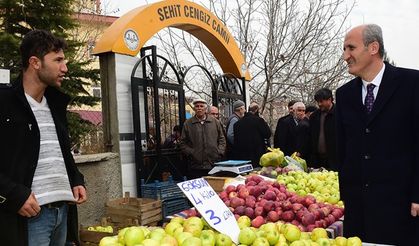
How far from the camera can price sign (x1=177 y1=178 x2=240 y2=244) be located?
2.54 m

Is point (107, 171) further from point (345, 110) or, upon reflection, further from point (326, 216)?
point (345, 110)

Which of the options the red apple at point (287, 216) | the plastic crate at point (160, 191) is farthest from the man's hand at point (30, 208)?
the plastic crate at point (160, 191)

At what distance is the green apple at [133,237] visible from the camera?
2162 mm

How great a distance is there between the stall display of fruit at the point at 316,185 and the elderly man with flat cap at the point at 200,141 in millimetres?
1771

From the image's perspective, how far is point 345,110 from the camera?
2992 millimetres

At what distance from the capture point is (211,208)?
265cm

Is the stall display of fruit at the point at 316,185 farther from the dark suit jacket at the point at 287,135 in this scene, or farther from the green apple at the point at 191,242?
the dark suit jacket at the point at 287,135

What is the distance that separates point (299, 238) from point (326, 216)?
119cm

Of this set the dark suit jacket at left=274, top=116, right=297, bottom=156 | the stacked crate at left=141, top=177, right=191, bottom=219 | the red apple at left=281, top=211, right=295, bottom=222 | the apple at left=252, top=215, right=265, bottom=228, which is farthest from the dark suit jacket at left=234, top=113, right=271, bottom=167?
the apple at left=252, top=215, right=265, bottom=228

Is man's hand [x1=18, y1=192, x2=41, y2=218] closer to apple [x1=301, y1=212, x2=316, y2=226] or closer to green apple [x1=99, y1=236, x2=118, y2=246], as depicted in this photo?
green apple [x1=99, y1=236, x2=118, y2=246]

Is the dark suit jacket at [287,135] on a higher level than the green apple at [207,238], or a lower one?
higher

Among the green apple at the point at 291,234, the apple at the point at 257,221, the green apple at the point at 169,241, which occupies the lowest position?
the apple at the point at 257,221

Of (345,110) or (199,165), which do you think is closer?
(345,110)

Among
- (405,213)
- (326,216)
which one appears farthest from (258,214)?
(405,213)
